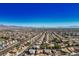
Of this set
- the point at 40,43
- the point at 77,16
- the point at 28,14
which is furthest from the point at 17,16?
the point at 77,16

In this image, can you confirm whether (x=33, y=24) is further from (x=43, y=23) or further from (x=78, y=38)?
(x=78, y=38)

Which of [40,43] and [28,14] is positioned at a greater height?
[28,14]

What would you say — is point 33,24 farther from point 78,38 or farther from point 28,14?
point 78,38

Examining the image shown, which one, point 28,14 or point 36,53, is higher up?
point 28,14

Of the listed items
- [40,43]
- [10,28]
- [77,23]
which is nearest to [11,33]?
[10,28]

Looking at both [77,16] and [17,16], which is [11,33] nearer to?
[17,16]
